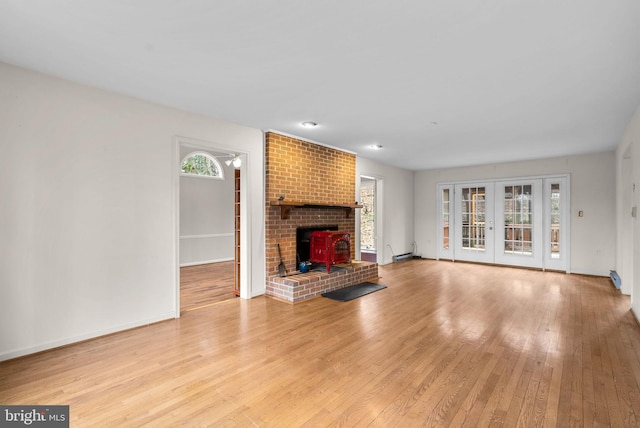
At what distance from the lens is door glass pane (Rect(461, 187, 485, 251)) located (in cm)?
741

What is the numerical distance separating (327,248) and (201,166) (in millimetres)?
4460

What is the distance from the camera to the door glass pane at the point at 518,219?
22.2 feet

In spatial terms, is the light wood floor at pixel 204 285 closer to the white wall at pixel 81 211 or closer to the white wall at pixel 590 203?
the white wall at pixel 81 211

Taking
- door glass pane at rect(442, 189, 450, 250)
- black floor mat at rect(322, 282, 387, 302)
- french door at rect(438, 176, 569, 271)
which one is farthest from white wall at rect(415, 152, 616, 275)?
black floor mat at rect(322, 282, 387, 302)

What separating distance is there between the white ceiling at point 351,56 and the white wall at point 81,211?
0.89 feet

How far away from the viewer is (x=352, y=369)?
8.07 feet

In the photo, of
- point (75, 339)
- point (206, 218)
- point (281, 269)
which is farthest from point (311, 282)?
point (206, 218)

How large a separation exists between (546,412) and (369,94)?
294 cm

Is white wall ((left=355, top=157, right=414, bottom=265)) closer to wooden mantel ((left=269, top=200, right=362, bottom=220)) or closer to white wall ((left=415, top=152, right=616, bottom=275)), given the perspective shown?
wooden mantel ((left=269, top=200, right=362, bottom=220))

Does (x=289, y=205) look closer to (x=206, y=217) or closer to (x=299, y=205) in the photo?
(x=299, y=205)

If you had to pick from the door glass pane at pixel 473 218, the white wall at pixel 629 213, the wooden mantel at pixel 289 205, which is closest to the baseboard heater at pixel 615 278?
Result: the white wall at pixel 629 213

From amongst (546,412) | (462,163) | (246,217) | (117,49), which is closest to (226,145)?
Result: (246,217)

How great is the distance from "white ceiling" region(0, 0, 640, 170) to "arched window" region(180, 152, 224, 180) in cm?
379

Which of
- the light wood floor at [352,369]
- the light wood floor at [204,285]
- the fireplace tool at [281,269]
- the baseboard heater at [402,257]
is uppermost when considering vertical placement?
the fireplace tool at [281,269]
